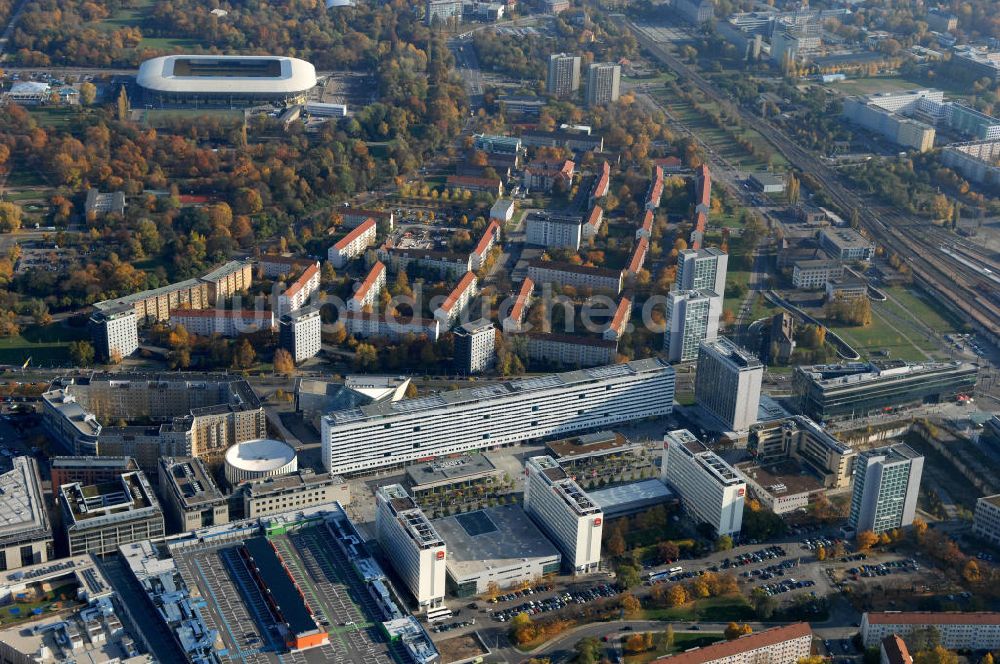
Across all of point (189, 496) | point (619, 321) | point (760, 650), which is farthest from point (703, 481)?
point (189, 496)

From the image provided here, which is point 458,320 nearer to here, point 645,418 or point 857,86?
point 645,418

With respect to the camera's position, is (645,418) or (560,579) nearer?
(560,579)

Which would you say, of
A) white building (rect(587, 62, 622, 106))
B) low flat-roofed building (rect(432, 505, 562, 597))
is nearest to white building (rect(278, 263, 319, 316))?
low flat-roofed building (rect(432, 505, 562, 597))

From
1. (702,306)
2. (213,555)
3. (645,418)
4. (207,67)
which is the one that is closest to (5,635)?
(213,555)

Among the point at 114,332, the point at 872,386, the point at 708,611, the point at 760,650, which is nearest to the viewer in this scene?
the point at 760,650

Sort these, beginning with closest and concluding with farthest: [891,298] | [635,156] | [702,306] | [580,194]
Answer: [702,306] → [891,298] → [580,194] → [635,156]

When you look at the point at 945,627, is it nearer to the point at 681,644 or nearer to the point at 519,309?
the point at 681,644

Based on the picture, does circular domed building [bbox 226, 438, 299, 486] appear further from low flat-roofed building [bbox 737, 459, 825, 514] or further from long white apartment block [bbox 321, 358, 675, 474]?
low flat-roofed building [bbox 737, 459, 825, 514]
